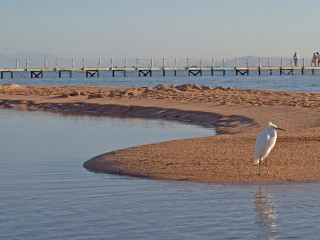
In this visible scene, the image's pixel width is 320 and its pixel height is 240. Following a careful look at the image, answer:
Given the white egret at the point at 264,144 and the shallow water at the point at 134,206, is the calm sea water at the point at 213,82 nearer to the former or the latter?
the white egret at the point at 264,144

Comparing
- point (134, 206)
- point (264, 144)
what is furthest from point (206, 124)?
point (134, 206)

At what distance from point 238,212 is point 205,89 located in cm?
2073

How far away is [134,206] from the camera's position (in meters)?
7.41

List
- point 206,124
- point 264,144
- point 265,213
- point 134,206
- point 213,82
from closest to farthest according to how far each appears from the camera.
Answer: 1. point 265,213
2. point 134,206
3. point 264,144
4. point 206,124
5. point 213,82

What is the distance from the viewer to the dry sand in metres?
9.44

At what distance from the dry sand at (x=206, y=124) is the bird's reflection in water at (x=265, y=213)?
0.90 metres

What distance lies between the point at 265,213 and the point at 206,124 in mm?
10434

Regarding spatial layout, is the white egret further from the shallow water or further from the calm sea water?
the calm sea water

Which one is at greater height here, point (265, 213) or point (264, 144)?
point (264, 144)

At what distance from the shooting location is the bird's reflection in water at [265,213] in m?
6.38

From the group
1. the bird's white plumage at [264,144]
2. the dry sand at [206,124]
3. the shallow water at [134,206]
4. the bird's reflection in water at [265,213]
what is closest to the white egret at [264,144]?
the bird's white plumage at [264,144]

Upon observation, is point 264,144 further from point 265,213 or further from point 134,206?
point 134,206

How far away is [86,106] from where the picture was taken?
908 inches

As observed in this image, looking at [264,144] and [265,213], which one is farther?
[264,144]
